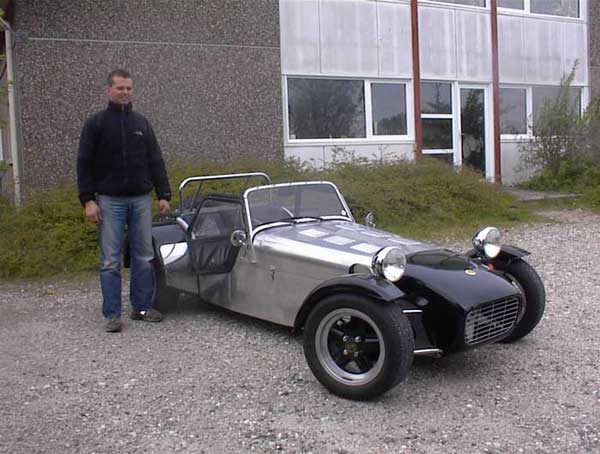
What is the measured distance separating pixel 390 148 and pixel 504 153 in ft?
11.0

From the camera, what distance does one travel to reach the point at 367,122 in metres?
13.7

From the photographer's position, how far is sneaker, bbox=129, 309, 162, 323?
6.02m

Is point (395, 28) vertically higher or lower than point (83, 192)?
higher

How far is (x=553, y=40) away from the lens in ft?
53.4

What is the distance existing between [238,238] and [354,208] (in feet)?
15.5

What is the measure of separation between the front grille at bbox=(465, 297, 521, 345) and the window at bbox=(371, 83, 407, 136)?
31.0 ft

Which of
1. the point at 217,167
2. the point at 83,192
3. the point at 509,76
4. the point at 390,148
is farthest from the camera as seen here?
the point at 509,76

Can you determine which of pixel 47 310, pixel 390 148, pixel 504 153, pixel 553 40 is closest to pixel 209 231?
pixel 47 310

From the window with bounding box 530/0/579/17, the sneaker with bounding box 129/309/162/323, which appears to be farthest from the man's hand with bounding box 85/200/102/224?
the window with bounding box 530/0/579/17

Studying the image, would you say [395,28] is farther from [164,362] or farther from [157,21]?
[164,362]

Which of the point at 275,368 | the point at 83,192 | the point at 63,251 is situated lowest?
the point at 275,368

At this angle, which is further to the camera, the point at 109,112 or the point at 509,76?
the point at 509,76

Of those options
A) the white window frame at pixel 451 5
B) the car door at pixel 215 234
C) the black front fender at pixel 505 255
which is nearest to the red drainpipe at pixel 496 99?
the white window frame at pixel 451 5

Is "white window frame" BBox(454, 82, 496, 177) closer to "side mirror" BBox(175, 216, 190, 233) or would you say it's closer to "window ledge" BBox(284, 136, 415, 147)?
"window ledge" BBox(284, 136, 415, 147)
